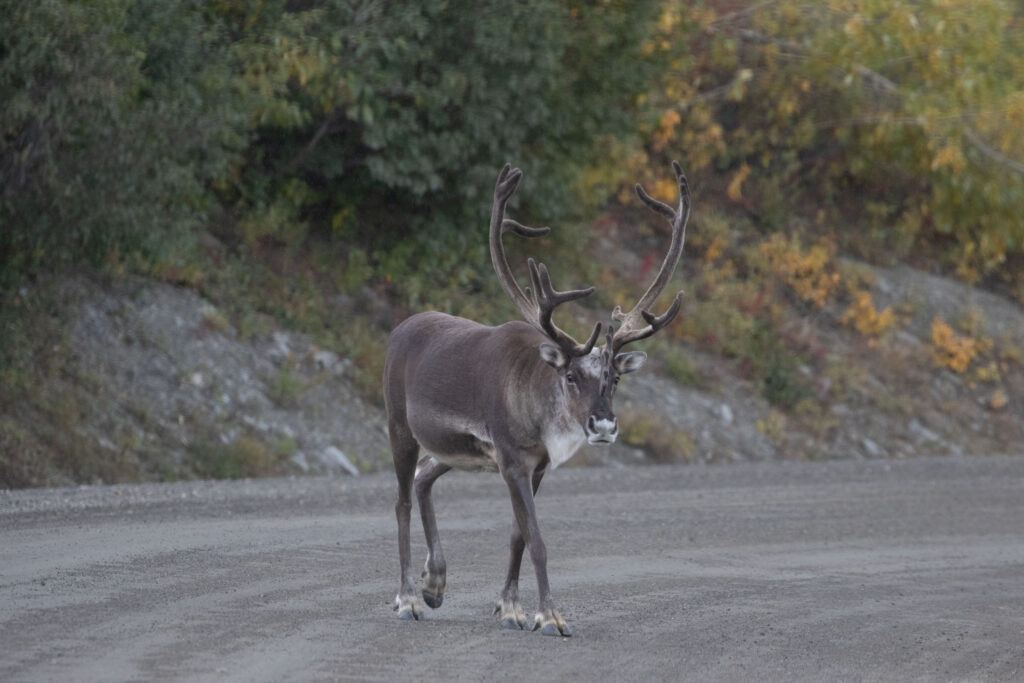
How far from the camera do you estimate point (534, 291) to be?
892 cm

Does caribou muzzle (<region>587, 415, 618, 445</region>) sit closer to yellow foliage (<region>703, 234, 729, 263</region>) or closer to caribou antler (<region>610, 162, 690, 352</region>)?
caribou antler (<region>610, 162, 690, 352</region>)

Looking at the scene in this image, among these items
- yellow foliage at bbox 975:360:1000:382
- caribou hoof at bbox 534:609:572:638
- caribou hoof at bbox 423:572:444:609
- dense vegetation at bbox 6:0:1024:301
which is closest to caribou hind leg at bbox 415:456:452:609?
caribou hoof at bbox 423:572:444:609

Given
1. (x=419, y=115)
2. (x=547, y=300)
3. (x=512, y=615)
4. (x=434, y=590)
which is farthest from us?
(x=419, y=115)

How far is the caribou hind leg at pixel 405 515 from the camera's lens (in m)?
9.19

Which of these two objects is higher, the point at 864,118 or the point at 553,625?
the point at 864,118

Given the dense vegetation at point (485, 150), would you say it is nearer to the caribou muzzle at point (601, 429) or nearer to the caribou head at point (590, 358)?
the caribou head at point (590, 358)

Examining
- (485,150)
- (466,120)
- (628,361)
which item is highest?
(628,361)

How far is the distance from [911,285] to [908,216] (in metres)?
2.32

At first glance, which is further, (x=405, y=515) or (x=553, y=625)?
(x=405, y=515)

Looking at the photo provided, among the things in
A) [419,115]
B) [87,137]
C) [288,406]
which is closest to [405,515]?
[87,137]

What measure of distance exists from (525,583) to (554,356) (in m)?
2.75

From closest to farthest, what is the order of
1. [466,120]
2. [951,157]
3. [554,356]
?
[554,356] < [466,120] < [951,157]

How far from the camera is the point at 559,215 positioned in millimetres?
22312

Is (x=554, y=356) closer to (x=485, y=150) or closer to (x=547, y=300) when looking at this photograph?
(x=547, y=300)
